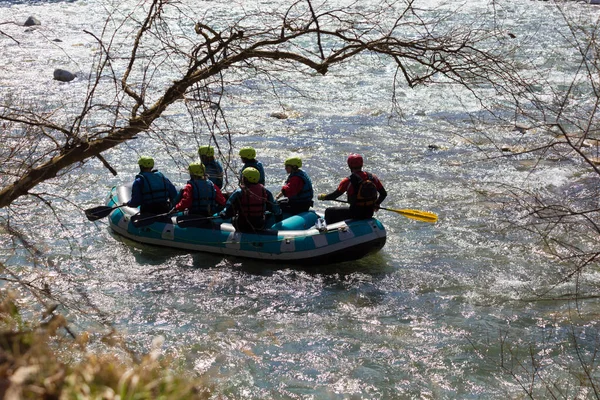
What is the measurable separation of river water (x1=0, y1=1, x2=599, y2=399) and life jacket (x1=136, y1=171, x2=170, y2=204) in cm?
67

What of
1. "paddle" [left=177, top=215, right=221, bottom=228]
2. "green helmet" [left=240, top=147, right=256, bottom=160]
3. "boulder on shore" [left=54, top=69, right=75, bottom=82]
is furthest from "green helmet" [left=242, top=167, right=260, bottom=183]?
"boulder on shore" [left=54, top=69, right=75, bottom=82]

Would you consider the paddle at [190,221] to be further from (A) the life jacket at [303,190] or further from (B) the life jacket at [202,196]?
(A) the life jacket at [303,190]

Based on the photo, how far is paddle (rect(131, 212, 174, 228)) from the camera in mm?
9406

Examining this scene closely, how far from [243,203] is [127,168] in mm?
Answer: 4141

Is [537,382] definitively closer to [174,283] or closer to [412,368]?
[412,368]

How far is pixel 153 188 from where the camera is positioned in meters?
9.39

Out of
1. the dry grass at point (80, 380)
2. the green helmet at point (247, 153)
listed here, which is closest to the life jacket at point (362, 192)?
the green helmet at point (247, 153)

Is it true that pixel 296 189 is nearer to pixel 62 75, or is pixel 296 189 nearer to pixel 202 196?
pixel 202 196

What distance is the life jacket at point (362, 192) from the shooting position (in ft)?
28.9

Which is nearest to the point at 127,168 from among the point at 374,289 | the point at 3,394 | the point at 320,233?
the point at 320,233

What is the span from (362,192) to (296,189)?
89 cm

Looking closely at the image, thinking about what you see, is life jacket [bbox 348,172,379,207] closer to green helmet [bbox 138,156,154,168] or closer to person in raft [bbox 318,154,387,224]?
person in raft [bbox 318,154,387,224]

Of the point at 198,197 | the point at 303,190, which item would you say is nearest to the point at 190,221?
the point at 198,197

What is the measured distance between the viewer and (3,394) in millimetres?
2543
